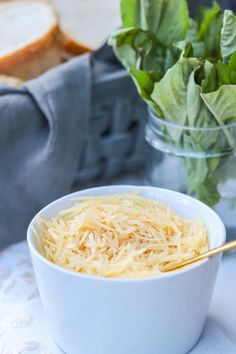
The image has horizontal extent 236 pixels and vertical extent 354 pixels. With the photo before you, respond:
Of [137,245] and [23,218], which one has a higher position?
[137,245]

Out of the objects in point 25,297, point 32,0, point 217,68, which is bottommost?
point 25,297

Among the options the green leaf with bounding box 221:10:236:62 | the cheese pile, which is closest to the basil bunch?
the green leaf with bounding box 221:10:236:62

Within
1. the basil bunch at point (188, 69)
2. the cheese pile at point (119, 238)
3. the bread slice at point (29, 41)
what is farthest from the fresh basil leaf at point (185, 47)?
the bread slice at point (29, 41)

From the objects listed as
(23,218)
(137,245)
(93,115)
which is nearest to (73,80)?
(93,115)

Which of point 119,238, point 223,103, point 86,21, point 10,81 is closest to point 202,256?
point 119,238

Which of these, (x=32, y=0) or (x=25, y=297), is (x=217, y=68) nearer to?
(x=25, y=297)

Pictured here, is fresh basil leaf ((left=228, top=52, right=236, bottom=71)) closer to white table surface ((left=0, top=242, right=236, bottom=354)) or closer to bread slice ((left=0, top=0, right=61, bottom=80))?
white table surface ((left=0, top=242, right=236, bottom=354))

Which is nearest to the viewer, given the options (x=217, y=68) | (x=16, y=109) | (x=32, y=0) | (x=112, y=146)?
(x=217, y=68)

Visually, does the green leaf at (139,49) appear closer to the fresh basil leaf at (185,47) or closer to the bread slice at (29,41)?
the fresh basil leaf at (185,47)
